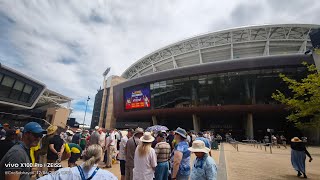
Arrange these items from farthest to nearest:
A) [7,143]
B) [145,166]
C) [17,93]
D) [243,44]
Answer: [243,44], [17,93], [145,166], [7,143]

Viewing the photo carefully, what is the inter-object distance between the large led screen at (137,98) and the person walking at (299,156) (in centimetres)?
3298

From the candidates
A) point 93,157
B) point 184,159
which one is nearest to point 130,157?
point 184,159

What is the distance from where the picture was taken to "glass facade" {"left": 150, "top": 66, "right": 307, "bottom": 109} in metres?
32.1

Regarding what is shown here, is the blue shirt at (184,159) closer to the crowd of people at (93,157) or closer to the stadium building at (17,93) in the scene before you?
the crowd of people at (93,157)

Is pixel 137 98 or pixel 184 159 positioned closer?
pixel 184 159

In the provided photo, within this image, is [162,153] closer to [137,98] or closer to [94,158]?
[94,158]

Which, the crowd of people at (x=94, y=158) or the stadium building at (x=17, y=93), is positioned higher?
the stadium building at (x=17, y=93)

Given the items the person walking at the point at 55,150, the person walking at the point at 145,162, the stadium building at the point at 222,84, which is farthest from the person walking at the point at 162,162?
the stadium building at the point at 222,84

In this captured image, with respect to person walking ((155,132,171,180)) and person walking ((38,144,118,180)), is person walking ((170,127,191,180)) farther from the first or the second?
person walking ((38,144,118,180))

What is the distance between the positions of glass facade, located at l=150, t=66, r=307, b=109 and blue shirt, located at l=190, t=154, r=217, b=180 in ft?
106

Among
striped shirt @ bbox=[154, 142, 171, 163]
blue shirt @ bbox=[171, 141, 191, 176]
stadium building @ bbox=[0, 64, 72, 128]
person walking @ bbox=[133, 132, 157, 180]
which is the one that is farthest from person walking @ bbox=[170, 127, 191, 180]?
stadium building @ bbox=[0, 64, 72, 128]

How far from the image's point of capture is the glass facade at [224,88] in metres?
32.1

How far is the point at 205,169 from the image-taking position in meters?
3.65

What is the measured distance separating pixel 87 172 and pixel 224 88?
114ft
